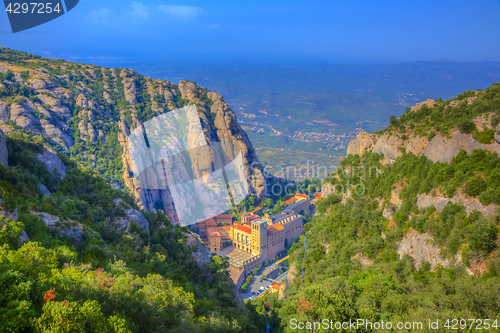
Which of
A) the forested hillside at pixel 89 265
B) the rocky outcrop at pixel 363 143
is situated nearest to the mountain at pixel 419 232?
the rocky outcrop at pixel 363 143

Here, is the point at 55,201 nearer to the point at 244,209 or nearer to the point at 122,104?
the point at 244,209

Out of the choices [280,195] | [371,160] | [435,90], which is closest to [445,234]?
[371,160]

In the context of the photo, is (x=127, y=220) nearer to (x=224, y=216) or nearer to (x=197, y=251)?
(x=197, y=251)

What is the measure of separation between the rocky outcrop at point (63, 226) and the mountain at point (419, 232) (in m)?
11.2

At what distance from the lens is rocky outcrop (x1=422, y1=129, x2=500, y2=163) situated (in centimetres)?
1608

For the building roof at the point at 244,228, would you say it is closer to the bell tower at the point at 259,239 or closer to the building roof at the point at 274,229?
the bell tower at the point at 259,239

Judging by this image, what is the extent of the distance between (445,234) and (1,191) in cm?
1947

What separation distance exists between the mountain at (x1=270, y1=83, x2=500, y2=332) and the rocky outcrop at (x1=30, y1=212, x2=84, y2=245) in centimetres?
1121

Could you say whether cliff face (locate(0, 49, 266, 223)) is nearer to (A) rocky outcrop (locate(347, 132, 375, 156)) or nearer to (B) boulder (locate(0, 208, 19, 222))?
(A) rocky outcrop (locate(347, 132, 375, 156))

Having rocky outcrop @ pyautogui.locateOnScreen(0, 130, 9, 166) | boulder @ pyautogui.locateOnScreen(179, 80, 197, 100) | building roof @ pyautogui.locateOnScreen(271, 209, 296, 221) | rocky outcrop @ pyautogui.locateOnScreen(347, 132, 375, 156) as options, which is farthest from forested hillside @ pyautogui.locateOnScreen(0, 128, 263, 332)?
boulder @ pyautogui.locateOnScreen(179, 80, 197, 100)

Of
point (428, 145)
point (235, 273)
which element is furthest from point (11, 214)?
point (235, 273)

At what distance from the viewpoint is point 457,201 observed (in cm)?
1491

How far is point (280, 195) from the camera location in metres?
73.2

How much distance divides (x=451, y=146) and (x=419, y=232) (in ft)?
17.1
